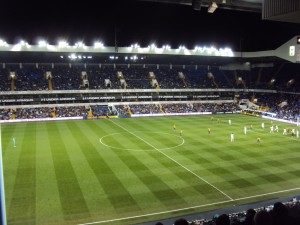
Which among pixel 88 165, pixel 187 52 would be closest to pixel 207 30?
pixel 187 52

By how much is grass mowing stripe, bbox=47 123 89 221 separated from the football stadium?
0.07m

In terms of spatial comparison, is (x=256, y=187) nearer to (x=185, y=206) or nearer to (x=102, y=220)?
(x=185, y=206)

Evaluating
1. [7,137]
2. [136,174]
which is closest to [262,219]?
[136,174]

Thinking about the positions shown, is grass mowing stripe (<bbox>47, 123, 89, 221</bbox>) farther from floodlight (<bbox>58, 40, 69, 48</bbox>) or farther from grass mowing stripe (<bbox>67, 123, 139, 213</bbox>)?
floodlight (<bbox>58, 40, 69, 48</bbox>)

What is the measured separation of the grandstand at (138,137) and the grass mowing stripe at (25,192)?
0.09 m

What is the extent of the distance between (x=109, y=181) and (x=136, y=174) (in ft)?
7.61

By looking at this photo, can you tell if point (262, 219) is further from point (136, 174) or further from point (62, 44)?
point (62, 44)

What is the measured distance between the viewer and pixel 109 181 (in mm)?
19609

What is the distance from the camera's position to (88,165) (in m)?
23.0

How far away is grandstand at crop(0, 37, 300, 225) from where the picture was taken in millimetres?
16766

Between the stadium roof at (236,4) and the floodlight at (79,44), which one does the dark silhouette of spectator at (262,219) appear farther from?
the floodlight at (79,44)

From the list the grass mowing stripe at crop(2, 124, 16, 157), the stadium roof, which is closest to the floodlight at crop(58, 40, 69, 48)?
the grass mowing stripe at crop(2, 124, 16, 157)

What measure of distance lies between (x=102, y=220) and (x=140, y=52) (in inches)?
1663

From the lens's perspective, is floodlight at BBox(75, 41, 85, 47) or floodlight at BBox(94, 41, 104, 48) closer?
floodlight at BBox(75, 41, 85, 47)
